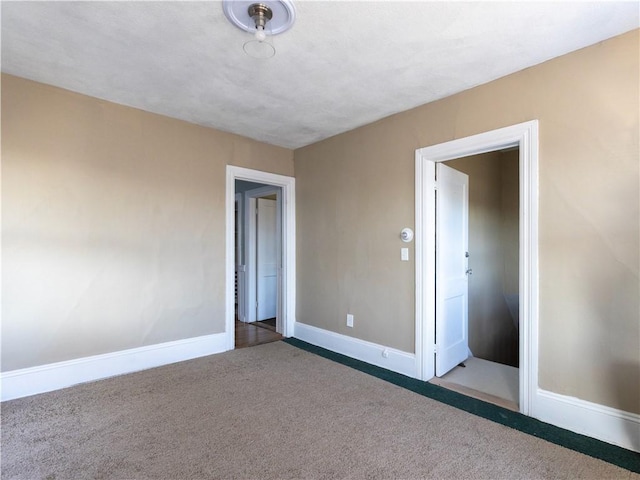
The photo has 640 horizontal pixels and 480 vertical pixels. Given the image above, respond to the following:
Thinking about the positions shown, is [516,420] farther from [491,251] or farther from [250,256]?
[250,256]

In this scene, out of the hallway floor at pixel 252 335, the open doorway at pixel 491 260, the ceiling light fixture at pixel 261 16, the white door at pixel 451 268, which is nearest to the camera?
the ceiling light fixture at pixel 261 16

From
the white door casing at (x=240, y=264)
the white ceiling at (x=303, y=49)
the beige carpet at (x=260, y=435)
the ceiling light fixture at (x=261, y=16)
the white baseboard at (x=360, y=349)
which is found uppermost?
the white ceiling at (x=303, y=49)

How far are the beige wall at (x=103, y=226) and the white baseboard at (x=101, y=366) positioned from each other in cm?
7

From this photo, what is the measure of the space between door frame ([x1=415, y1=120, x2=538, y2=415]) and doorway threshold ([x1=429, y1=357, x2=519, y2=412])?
17 centimetres

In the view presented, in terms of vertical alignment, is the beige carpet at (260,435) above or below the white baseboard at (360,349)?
below

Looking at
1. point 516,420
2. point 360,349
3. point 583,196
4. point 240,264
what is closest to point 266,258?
point 240,264

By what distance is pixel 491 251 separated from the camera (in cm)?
438

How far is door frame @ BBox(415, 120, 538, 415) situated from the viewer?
2350 millimetres

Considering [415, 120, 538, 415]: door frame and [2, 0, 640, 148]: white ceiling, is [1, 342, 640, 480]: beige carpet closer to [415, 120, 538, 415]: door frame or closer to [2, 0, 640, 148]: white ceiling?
[415, 120, 538, 415]: door frame

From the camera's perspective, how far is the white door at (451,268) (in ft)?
10.1

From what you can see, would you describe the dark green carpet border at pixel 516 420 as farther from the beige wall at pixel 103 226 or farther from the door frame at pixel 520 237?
the beige wall at pixel 103 226

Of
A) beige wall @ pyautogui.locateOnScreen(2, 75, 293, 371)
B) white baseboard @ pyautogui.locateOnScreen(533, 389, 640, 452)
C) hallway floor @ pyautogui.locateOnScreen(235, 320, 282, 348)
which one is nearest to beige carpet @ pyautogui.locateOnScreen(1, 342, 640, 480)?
white baseboard @ pyautogui.locateOnScreen(533, 389, 640, 452)

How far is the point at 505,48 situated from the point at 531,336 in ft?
6.50

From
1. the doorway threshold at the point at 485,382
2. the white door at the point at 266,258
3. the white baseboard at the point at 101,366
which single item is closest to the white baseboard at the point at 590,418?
the doorway threshold at the point at 485,382
